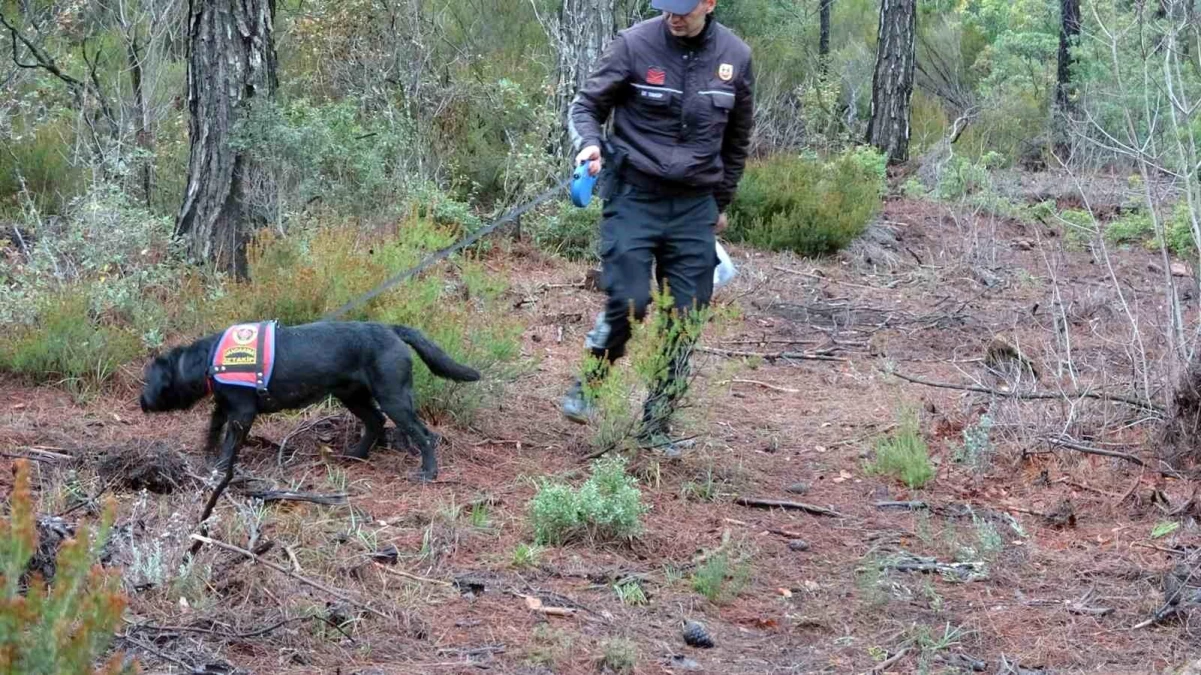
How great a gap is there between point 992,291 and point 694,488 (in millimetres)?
6113

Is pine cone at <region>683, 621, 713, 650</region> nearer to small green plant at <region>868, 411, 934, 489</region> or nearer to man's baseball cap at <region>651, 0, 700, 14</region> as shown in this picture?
small green plant at <region>868, 411, 934, 489</region>

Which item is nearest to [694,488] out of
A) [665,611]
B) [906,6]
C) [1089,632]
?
[665,611]

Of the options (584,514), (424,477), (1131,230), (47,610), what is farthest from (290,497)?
(1131,230)

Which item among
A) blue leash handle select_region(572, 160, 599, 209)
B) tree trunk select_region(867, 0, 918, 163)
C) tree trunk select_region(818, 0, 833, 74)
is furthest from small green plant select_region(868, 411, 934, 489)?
tree trunk select_region(818, 0, 833, 74)

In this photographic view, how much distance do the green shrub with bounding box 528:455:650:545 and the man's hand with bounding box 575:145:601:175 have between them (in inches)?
52.5

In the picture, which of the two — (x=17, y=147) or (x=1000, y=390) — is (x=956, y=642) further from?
(x=17, y=147)

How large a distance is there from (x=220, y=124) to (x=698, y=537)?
179 inches

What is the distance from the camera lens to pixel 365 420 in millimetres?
5875

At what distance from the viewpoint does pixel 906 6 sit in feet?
53.0

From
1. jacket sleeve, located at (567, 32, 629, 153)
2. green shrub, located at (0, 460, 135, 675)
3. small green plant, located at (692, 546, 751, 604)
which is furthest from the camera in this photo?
jacket sleeve, located at (567, 32, 629, 153)

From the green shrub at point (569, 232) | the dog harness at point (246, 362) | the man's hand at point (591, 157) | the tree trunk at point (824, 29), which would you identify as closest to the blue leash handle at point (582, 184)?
the man's hand at point (591, 157)

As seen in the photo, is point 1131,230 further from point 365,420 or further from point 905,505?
point 365,420

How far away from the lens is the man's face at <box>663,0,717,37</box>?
5641mm

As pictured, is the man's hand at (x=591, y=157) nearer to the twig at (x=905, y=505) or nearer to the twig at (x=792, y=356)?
the twig at (x=905, y=505)
